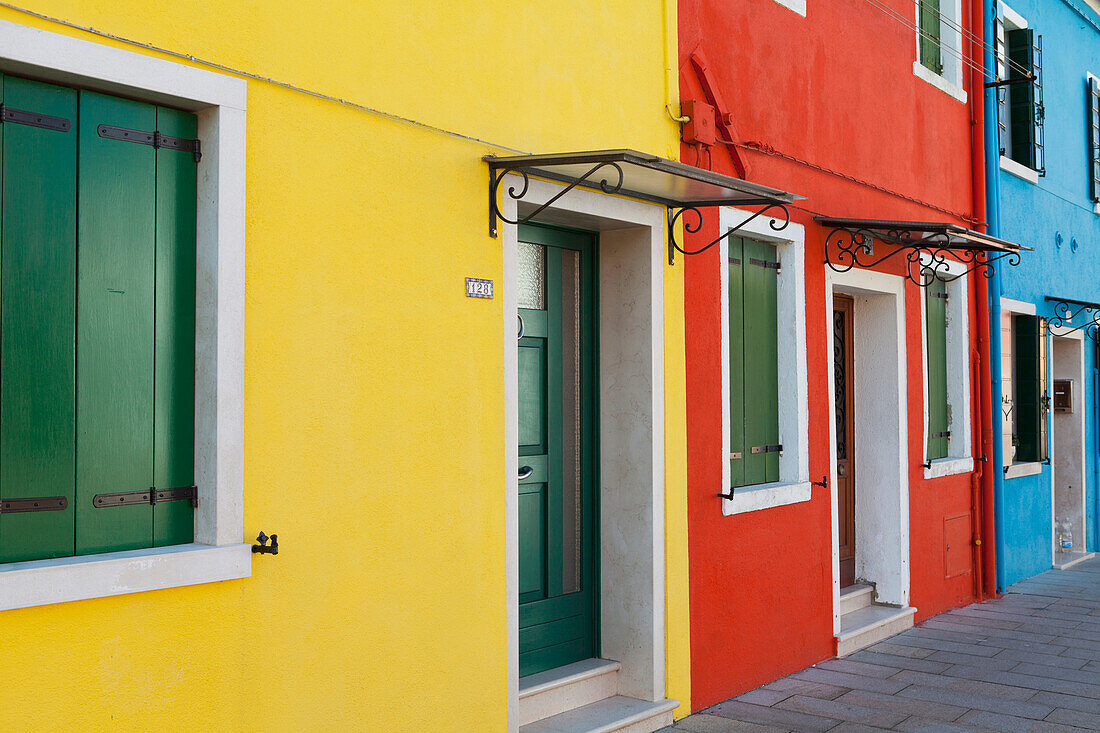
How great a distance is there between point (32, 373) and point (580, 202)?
9.29 ft

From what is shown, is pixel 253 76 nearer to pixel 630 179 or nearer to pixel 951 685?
pixel 630 179

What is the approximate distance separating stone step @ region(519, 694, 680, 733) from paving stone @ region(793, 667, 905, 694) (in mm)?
1506

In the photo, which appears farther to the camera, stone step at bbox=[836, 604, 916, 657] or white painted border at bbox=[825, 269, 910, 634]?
white painted border at bbox=[825, 269, 910, 634]

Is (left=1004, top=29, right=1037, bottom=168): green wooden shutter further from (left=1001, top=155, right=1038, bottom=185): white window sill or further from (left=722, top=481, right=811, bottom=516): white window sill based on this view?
(left=722, top=481, right=811, bottom=516): white window sill

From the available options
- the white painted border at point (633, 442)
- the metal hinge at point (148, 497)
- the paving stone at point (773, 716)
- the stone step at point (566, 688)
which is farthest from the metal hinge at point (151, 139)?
the paving stone at point (773, 716)

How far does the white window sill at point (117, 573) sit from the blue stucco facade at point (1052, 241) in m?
8.41

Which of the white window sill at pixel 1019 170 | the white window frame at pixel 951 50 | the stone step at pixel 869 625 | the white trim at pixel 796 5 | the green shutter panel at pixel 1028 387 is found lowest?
the stone step at pixel 869 625

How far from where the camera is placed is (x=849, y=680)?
6.83 metres

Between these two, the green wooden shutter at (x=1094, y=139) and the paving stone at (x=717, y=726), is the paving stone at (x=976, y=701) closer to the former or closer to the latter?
the paving stone at (x=717, y=726)

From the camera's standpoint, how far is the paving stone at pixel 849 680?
6.64 metres

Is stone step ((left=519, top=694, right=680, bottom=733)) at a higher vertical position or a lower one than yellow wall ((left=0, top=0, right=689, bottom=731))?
lower

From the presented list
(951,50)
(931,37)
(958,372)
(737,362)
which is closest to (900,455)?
(958,372)

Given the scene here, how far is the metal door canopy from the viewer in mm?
4520

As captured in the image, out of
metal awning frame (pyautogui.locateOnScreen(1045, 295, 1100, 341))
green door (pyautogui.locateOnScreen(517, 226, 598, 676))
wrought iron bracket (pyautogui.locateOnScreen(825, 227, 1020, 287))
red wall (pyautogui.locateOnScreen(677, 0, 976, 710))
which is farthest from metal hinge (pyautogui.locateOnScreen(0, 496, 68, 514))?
metal awning frame (pyautogui.locateOnScreen(1045, 295, 1100, 341))
